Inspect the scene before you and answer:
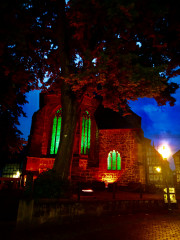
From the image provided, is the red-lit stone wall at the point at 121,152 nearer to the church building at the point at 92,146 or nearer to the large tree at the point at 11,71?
the church building at the point at 92,146

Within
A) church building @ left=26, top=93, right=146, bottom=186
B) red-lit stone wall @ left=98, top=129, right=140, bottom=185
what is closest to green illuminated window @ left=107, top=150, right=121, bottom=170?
church building @ left=26, top=93, right=146, bottom=186

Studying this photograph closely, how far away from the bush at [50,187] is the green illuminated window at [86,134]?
9703mm

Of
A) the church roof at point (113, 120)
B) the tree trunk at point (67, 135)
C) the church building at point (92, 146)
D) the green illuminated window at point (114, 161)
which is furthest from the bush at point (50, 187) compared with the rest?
the church roof at point (113, 120)

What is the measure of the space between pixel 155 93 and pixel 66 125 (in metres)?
4.25

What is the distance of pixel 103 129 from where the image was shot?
1789 centimetres

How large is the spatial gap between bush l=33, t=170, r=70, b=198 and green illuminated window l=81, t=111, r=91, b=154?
9703 millimetres

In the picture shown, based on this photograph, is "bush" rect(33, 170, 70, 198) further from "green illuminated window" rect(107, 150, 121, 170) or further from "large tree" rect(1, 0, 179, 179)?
"green illuminated window" rect(107, 150, 121, 170)

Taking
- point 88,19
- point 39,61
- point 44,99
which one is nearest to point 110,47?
point 88,19

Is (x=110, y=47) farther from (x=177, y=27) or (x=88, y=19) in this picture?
(x=177, y=27)

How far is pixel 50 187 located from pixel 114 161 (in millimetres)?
11086

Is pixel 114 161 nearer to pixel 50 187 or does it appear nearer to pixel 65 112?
pixel 65 112

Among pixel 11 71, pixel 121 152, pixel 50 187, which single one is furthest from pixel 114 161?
pixel 11 71

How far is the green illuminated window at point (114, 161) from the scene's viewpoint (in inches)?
667

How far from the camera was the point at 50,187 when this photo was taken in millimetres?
6734
